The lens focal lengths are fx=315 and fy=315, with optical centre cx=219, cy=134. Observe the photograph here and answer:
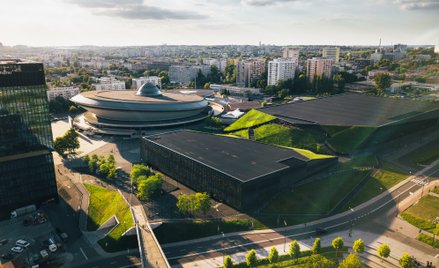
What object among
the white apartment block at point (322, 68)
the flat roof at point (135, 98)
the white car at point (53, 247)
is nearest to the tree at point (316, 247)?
the white car at point (53, 247)

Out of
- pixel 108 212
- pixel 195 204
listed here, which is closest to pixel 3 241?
pixel 108 212

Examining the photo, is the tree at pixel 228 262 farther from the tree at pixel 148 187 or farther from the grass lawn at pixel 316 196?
the tree at pixel 148 187

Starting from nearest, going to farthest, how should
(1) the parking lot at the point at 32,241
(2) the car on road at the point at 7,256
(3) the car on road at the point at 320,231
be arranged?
(1) the parking lot at the point at 32,241, (2) the car on road at the point at 7,256, (3) the car on road at the point at 320,231

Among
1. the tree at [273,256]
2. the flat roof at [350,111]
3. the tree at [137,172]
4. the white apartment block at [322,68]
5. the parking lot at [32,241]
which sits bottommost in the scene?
the parking lot at [32,241]

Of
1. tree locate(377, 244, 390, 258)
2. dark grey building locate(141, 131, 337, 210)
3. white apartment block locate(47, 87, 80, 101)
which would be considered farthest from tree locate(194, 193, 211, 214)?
white apartment block locate(47, 87, 80, 101)

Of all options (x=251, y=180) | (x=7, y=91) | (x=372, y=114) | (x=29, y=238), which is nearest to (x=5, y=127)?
(x=7, y=91)

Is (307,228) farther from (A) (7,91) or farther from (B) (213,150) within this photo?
(A) (7,91)

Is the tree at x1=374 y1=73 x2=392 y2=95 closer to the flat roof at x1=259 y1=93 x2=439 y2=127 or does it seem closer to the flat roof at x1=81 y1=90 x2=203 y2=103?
the flat roof at x1=259 y1=93 x2=439 y2=127
